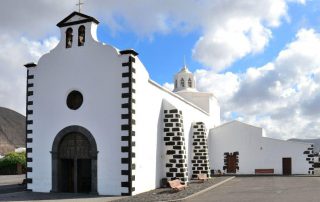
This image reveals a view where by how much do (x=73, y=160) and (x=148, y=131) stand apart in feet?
11.5

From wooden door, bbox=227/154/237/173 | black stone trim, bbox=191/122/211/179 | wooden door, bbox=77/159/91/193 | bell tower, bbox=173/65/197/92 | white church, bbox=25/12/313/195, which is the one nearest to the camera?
white church, bbox=25/12/313/195

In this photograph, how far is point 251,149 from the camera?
32625 mm

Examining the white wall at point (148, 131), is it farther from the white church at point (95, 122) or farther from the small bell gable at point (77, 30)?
the small bell gable at point (77, 30)

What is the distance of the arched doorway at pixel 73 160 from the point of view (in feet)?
59.0

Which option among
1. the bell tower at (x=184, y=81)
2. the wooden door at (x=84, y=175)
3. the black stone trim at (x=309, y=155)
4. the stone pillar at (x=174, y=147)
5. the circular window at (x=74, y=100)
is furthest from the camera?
the bell tower at (x=184, y=81)

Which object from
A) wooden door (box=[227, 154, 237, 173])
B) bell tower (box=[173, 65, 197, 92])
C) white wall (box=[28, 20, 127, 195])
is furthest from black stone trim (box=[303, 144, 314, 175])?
white wall (box=[28, 20, 127, 195])

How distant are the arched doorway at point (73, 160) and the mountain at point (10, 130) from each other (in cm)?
Result: 3391

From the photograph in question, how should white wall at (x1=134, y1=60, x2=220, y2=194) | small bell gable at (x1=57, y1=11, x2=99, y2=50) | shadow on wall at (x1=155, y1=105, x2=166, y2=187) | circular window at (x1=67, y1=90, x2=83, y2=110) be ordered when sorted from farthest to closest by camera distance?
shadow on wall at (x1=155, y1=105, x2=166, y2=187) → small bell gable at (x1=57, y1=11, x2=99, y2=50) → circular window at (x1=67, y1=90, x2=83, y2=110) → white wall at (x1=134, y1=60, x2=220, y2=194)

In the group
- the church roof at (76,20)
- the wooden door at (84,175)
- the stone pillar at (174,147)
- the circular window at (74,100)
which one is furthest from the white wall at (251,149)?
the church roof at (76,20)

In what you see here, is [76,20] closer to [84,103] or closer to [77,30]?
[77,30]

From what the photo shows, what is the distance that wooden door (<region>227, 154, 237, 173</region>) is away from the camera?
107 ft

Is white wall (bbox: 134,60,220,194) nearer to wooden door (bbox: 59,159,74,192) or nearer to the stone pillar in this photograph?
the stone pillar

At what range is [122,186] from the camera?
1697 centimetres

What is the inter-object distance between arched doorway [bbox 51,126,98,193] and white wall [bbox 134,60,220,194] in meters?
2.09
